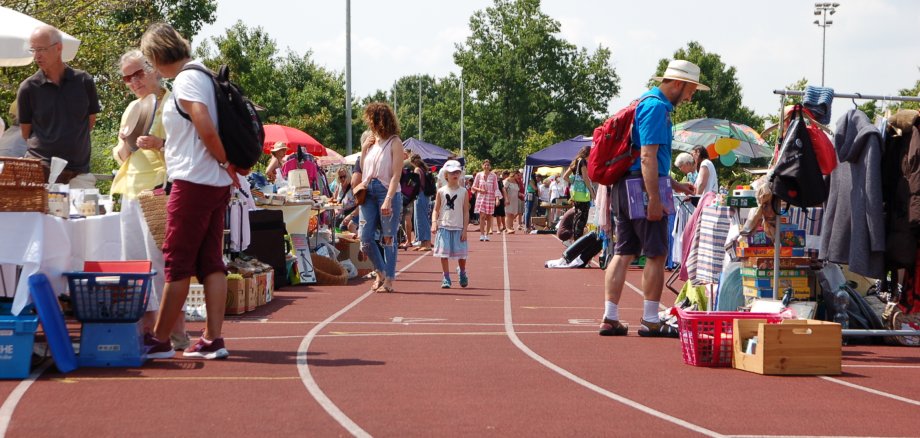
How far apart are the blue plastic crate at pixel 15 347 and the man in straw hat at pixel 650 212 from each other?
4364 millimetres

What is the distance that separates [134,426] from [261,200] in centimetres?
980

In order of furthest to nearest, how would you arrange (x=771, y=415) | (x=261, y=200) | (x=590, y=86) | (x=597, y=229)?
(x=590, y=86) → (x=597, y=229) → (x=261, y=200) → (x=771, y=415)

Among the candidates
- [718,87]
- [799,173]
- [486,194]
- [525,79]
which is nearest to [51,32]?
[799,173]

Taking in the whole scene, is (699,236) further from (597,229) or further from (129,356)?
(597,229)

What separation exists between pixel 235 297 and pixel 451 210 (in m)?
4.93

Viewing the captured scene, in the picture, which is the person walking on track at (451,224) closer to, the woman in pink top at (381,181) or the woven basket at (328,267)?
the woven basket at (328,267)

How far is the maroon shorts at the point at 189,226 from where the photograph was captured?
7.67 meters

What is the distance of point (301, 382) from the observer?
23.0 feet

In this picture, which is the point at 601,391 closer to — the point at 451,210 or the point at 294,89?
the point at 451,210

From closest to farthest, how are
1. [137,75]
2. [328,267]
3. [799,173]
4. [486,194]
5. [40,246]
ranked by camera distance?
[40,246] → [137,75] → [799,173] → [328,267] → [486,194]

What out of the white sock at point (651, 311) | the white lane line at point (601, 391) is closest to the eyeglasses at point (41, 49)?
the white lane line at point (601, 391)

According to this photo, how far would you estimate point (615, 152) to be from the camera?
981cm

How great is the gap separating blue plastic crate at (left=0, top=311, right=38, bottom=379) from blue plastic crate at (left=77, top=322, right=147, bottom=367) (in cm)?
49

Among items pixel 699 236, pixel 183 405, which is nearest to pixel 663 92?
pixel 699 236
